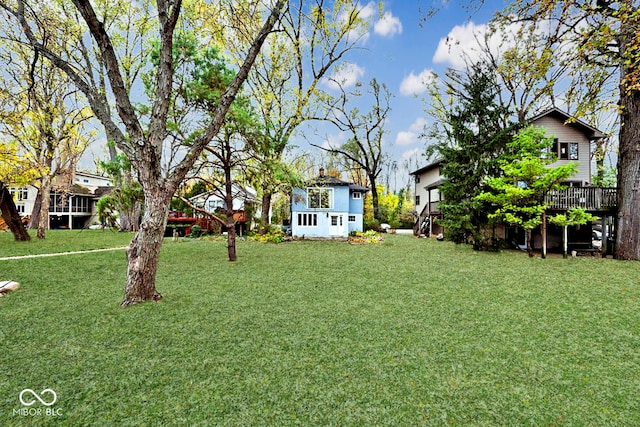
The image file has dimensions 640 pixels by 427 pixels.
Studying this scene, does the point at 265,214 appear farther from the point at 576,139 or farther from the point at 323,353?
the point at 576,139

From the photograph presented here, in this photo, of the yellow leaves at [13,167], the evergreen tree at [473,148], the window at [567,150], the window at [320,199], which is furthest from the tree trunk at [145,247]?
the window at [567,150]

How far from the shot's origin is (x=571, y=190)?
42.0 feet

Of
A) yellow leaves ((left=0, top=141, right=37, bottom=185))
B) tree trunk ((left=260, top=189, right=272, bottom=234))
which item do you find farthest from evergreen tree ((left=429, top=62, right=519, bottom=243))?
yellow leaves ((left=0, top=141, right=37, bottom=185))

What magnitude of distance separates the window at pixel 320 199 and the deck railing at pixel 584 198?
11.3 meters

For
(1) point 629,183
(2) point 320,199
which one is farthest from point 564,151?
(2) point 320,199

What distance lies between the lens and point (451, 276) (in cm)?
805

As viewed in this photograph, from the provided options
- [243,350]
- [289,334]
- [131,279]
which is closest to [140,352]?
[243,350]

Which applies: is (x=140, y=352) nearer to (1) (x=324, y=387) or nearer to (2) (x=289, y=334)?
(2) (x=289, y=334)

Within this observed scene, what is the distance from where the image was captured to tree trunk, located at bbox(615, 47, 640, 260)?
11156 millimetres

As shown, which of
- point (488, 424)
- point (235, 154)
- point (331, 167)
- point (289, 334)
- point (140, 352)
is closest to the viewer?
point (488, 424)

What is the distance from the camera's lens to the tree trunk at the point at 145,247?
203 inches

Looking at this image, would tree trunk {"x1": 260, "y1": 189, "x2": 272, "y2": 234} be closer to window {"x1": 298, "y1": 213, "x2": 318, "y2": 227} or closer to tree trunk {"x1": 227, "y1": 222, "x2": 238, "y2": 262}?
window {"x1": 298, "y1": 213, "x2": 318, "y2": 227}

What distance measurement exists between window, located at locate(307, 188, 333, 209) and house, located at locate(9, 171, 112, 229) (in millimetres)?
24464

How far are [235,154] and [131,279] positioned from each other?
249 inches
